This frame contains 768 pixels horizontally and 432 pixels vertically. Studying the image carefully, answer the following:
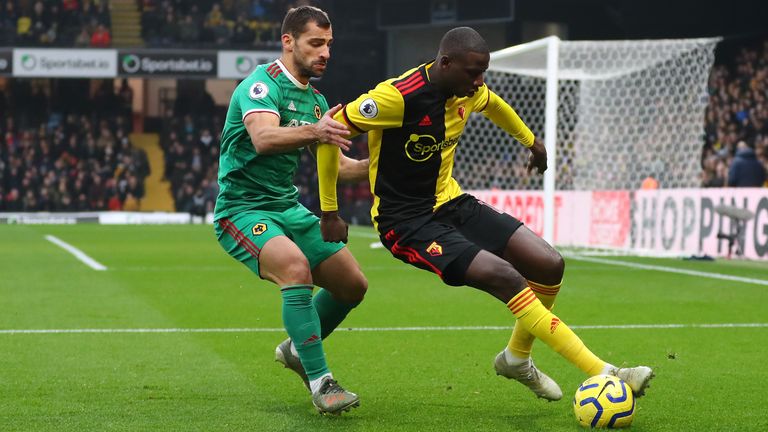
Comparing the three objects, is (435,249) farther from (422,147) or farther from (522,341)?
(522,341)

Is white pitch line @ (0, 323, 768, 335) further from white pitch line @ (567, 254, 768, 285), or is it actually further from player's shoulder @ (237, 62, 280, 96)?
white pitch line @ (567, 254, 768, 285)

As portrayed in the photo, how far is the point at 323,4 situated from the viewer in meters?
35.6

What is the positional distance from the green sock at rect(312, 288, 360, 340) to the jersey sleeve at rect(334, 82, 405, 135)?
962 mm

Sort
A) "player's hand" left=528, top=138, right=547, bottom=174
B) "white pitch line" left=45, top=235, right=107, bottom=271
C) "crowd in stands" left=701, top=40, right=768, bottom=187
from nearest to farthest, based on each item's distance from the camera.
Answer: "player's hand" left=528, top=138, right=547, bottom=174, "white pitch line" left=45, top=235, right=107, bottom=271, "crowd in stands" left=701, top=40, right=768, bottom=187

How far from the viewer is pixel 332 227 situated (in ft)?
18.0

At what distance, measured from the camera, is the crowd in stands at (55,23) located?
36094 millimetres

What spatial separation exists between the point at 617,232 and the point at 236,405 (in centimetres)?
1416

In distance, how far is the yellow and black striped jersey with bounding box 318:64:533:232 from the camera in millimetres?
5652

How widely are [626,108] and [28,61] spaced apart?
2138 cm

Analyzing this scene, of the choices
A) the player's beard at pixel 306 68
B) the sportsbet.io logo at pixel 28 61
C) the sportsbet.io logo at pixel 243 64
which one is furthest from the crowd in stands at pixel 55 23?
the player's beard at pixel 306 68

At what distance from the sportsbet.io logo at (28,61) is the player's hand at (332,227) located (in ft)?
104

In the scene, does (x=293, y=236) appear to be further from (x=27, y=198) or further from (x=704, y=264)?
(x=27, y=198)

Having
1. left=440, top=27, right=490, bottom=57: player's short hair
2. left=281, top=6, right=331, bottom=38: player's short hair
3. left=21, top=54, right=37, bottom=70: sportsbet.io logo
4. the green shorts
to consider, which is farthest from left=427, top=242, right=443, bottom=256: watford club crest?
left=21, top=54, right=37, bottom=70: sportsbet.io logo

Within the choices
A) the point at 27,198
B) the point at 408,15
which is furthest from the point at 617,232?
the point at 27,198
